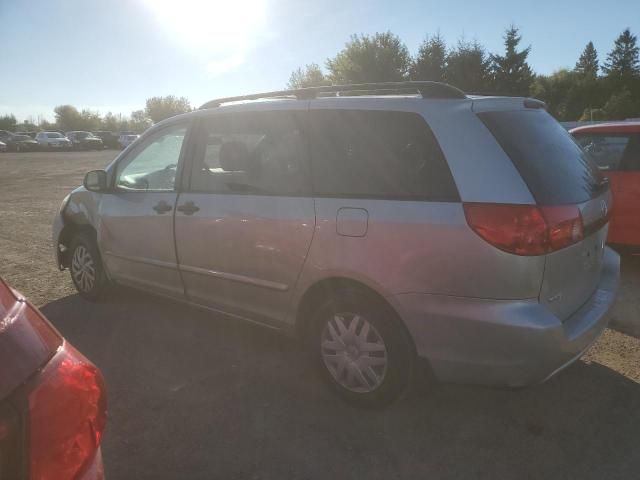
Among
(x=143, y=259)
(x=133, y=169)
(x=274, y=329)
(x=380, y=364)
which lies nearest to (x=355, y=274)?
(x=380, y=364)

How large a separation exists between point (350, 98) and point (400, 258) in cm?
105

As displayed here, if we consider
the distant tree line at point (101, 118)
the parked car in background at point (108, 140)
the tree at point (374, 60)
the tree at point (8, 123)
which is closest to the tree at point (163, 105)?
the distant tree line at point (101, 118)

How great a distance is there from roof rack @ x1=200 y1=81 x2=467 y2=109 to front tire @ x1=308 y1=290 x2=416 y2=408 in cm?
116

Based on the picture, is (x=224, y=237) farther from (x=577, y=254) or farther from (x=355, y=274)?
(x=577, y=254)

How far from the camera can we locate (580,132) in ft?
18.4

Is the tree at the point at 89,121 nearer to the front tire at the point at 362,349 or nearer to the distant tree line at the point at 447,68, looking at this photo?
the distant tree line at the point at 447,68

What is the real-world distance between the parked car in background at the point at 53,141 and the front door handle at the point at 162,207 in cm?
4608

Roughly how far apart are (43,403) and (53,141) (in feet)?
161

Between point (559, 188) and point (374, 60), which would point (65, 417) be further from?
point (374, 60)

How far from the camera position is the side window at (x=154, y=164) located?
12.8 ft

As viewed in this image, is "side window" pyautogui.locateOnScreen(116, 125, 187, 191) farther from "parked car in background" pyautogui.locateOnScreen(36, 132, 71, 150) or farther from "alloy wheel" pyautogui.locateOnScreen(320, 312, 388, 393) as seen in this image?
"parked car in background" pyautogui.locateOnScreen(36, 132, 71, 150)

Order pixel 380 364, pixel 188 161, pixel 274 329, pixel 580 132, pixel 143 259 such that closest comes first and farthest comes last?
1. pixel 380 364
2. pixel 274 329
3. pixel 188 161
4. pixel 143 259
5. pixel 580 132

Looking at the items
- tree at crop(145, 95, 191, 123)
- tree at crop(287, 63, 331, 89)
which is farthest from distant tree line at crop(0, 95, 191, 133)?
tree at crop(287, 63, 331, 89)

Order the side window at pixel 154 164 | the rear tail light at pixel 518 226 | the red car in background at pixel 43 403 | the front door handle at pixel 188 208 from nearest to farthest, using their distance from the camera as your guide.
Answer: the red car in background at pixel 43 403, the rear tail light at pixel 518 226, the front door handle at pixel 188 208, the side window at pixel 154 164
